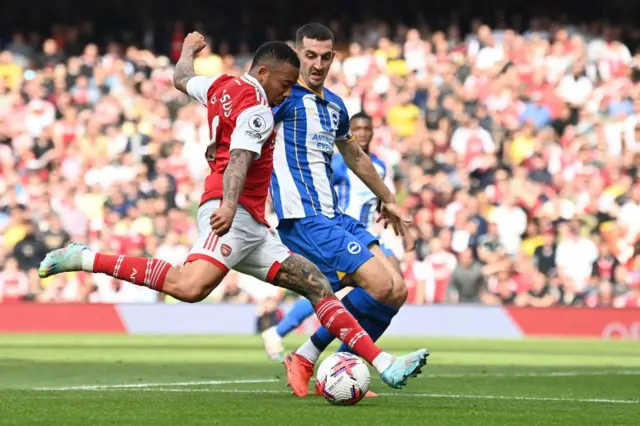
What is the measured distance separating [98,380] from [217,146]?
295 centimetres

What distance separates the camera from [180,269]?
324 inches

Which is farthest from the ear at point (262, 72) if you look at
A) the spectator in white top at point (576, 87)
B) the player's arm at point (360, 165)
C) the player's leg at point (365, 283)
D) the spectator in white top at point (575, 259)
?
the spectator in white top at point (576, 87)

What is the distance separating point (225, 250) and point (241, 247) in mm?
128

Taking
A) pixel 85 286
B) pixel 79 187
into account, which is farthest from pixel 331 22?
pixel 85 286

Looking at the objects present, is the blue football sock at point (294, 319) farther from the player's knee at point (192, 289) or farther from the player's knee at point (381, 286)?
the player's knee at point (192, 289)

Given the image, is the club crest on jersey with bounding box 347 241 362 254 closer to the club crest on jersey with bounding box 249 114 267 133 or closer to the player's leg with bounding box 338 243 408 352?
the player's leg with bounding box 338 243 408 352

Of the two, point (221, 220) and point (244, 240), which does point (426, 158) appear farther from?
point (221, 220)

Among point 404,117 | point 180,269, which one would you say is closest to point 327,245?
point 180,269

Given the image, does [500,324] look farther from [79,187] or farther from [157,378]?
[157,378]

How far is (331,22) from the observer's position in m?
28.5

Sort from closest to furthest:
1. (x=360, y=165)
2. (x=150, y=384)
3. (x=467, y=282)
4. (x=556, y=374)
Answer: (x=360, y=165) < (x=150, y=384) < (x=556, y=374) < (x=467, y=282)

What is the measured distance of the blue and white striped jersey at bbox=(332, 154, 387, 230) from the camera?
41.4ft

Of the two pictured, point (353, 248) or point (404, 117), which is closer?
point (353, 248)

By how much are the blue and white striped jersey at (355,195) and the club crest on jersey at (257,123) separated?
458 cm
